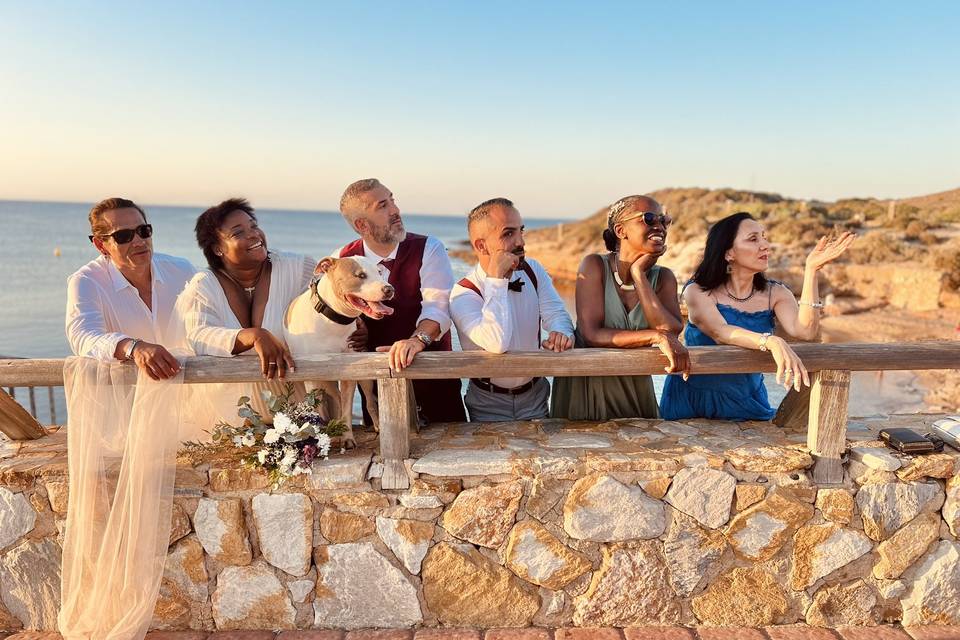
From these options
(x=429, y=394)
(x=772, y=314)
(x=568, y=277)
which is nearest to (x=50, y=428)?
(x=429, y=394)

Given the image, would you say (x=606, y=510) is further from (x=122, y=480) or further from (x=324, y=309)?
(x=122, y=480)

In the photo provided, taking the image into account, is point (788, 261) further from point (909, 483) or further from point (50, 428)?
point (50, 428)

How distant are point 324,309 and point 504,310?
35.3 inches

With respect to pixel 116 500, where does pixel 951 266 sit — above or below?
above

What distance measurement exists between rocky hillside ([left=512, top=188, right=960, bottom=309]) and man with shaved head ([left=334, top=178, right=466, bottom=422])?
33.4 feet

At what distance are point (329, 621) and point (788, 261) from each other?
21083 millimetres

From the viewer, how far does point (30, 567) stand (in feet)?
10.4

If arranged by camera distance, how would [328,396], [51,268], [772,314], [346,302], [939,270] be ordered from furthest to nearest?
[51,268]
[939,270]
[772,314]
[328,396]
[346,302]

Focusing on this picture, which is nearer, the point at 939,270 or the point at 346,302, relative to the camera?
the point at 346,302

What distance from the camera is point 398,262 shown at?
365 cm

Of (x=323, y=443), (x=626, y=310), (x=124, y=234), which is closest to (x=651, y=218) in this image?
(x=626, y=310)

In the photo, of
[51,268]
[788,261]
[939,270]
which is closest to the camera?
[939,270]

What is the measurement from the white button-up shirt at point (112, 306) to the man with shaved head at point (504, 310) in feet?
5.55

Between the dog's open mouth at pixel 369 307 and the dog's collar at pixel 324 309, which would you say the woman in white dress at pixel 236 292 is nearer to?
the dog's collar at pixel 324 309
